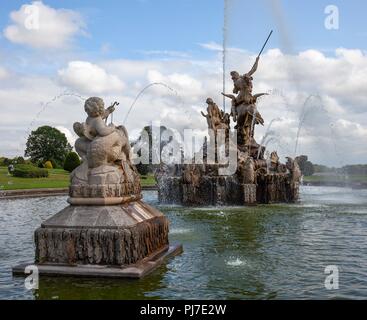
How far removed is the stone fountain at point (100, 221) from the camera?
24.8 ft

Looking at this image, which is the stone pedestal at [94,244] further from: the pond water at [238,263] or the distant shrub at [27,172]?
the distant shrub at [27,172]

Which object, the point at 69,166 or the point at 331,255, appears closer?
the point at 331,255

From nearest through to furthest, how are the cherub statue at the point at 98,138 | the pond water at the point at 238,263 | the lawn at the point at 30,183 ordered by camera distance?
1. the pond water at the point at 238,263
2. the cherub statue at the point at 98,138
3. the lawn at the point at 30,183

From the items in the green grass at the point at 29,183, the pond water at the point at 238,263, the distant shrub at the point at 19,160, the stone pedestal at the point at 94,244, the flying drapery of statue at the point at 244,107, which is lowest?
the pond water at the point at 238,263

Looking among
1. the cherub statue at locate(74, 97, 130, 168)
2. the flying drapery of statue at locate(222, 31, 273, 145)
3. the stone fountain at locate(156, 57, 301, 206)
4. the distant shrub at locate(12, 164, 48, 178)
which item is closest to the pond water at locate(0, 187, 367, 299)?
the cherub statue at locate(74, 97, 130, 168)

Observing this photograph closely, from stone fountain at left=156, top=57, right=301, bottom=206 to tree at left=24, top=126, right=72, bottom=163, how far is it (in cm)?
5734

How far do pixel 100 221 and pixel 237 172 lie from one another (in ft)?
48.2

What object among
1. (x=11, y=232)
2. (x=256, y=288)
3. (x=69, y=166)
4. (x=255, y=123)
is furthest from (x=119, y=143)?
(x=69, y=166)

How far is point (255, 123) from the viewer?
2559 centimetres

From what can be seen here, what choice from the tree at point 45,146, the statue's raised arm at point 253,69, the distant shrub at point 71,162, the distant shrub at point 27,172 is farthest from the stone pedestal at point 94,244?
the tree at point 45,146

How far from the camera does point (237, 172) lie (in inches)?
862

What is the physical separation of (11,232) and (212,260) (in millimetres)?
6691
